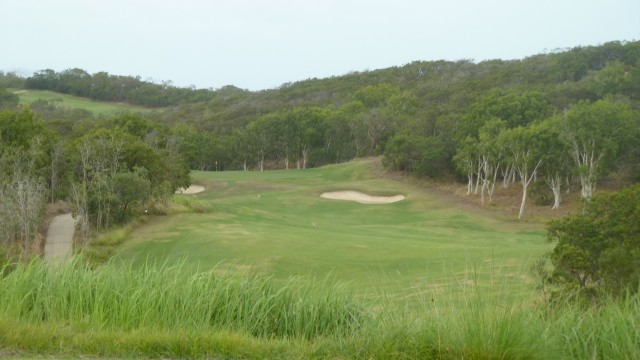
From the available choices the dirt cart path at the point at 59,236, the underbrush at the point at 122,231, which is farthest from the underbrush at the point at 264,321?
the dirt cart path at the point at 59,236

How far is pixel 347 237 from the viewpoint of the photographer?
31.6m

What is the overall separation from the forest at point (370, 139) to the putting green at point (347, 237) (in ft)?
11.6

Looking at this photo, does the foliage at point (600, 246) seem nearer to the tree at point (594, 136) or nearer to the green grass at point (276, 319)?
the green grass at point (276, 319)

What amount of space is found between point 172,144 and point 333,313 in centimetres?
5001

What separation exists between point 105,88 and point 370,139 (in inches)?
3420

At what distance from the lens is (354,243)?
29.0 meters

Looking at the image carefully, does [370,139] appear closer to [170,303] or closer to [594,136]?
[594,136]

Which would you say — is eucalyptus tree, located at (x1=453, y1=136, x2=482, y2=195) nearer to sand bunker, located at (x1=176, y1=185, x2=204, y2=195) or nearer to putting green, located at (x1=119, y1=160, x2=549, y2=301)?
putting green, located at (x1=119, y1=160, x2=549, y2=301)

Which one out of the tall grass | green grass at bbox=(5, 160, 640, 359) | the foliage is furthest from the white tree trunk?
the tall grass

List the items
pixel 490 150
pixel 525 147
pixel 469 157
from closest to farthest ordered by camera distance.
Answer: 1. pixel 525 147
2. pixel 490 150
3. pixel 469 157

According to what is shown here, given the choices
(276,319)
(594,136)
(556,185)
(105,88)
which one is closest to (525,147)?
(556,185)

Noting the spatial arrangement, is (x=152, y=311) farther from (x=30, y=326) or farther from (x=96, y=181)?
(x=96, y=181)

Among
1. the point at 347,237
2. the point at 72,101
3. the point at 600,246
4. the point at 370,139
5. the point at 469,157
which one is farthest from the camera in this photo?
the point at 72,101

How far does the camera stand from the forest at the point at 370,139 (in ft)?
115
